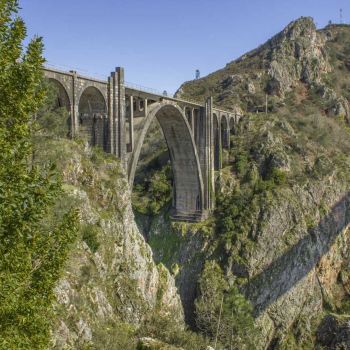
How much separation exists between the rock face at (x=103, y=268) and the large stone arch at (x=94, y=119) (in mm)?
2481

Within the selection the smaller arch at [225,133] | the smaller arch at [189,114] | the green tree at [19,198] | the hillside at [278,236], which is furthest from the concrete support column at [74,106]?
the smaller arch at [225,133]

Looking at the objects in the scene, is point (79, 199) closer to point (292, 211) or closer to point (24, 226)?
point (24, 226)

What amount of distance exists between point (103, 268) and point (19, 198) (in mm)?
20422

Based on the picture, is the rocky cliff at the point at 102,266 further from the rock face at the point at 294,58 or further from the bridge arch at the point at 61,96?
the rock face at the point at 294,58

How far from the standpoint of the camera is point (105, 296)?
87.6 ft

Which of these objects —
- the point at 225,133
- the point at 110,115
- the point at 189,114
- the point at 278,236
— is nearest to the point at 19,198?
the point at 110,115

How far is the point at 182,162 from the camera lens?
Answer: 59750 millimetres

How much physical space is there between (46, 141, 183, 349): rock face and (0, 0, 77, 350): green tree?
33.8 feet

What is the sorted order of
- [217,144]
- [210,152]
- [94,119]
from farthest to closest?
[217,144] → [210,152] → [94,119]

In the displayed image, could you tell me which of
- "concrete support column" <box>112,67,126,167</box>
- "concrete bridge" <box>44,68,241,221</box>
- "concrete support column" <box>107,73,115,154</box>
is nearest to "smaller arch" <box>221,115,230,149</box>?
"concrete bridge" <box>44,68,241,221</box>

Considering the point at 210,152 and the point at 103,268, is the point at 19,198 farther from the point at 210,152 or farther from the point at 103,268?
the point at 210,152

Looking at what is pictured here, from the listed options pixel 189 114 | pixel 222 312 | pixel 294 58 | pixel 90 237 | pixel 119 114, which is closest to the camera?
pixel 90 237

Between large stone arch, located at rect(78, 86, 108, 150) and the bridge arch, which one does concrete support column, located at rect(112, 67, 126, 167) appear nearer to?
large stone arch, located at rect(78, 86, 108, 150)

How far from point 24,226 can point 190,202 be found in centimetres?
5504
